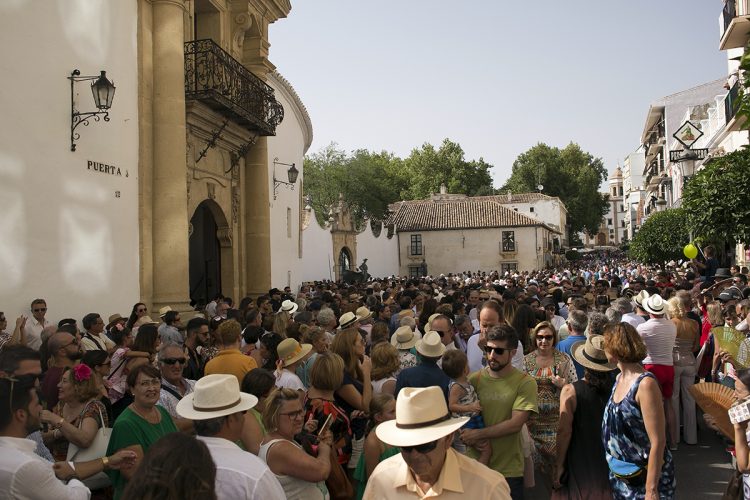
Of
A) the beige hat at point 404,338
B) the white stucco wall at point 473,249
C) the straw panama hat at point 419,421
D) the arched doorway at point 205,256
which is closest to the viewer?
the straw panama hat at point 419,421

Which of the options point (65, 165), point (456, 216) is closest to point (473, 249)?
point (456, 216)

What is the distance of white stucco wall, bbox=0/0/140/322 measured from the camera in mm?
9633

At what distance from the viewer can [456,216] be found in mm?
55969

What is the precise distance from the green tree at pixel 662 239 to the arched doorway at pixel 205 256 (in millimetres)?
19354

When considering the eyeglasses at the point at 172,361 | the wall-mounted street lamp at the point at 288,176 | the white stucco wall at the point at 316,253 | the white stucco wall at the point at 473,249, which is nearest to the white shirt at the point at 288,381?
the eyeglasses at the point at 172,361

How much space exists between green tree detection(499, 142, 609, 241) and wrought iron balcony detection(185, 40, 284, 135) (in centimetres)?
6709

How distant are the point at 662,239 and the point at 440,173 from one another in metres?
47.6

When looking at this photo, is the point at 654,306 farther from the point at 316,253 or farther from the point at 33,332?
the point at 316,253

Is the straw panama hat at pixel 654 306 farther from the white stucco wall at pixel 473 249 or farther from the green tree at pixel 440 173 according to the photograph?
the green tree at pixel 440 173

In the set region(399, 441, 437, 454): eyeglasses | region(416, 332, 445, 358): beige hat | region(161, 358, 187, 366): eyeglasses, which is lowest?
region(399, 441, 437, 454): eyeglasses

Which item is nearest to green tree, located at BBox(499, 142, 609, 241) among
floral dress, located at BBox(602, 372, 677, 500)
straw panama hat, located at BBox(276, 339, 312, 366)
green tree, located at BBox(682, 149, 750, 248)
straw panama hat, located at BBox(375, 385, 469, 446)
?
green tree, located at BBox(682, 149, 750, 248)

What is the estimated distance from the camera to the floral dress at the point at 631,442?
172 inches

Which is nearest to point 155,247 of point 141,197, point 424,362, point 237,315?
point 141,197

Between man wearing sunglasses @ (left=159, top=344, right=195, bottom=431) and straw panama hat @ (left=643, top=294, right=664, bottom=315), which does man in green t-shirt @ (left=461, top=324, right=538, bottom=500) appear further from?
straw panama hat @ (left=643, top=294, right=664, bottom=315)
